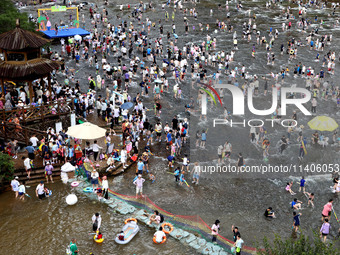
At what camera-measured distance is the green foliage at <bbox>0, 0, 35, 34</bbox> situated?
1182 inches

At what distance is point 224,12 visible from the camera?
58.7m

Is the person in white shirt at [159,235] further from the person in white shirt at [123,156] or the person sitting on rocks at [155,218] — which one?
the person in white shirt at [123,156]

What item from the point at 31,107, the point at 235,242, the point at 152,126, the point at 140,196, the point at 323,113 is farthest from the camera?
the point at 323,113

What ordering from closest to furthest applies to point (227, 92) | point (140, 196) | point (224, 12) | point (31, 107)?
point (140, 196)
point (31, 107)
point (227, 92)
point (224, 12)

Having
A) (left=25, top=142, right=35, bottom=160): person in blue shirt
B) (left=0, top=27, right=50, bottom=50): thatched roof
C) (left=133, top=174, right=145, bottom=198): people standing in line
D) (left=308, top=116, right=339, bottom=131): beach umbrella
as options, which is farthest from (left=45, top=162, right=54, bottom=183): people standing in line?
(left=308, top=116, right=339, bottom=131): beach umbrella

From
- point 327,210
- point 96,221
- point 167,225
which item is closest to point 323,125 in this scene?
point 327,210

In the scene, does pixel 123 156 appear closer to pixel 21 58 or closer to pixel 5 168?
pixel 5 168

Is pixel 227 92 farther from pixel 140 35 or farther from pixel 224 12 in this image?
pixel 224 12

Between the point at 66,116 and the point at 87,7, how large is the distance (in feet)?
128

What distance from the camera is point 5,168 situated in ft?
64.9

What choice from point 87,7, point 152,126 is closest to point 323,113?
point 152,126

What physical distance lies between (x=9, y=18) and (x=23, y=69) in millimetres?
9349

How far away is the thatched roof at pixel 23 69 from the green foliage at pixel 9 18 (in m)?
8.10

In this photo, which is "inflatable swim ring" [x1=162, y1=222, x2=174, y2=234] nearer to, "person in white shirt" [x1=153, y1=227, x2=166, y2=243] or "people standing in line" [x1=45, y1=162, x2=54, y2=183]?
"person in white shirt" [x1=153, y1=227, x2=166, y2=243]
